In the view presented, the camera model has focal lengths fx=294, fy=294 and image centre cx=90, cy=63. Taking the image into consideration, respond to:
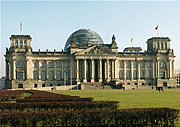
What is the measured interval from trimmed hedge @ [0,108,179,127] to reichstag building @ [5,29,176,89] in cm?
9443

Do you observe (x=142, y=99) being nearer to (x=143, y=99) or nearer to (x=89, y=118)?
(x=143, y=99)

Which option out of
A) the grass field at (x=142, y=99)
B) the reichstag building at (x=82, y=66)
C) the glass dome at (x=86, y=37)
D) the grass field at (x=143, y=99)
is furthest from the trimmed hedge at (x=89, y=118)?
the glass dome at (x=86, y=37)

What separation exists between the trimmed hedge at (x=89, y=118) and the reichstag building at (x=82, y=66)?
9443 cm

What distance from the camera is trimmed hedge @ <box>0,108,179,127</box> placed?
17969mm

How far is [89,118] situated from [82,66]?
10460cm

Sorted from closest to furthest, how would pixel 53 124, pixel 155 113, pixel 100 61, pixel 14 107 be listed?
pixel 53 124, pixel 155 113, pixel 14 107, pixel 100 61

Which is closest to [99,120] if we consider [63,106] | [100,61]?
[63,106]

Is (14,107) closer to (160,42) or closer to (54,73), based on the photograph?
(54,73)

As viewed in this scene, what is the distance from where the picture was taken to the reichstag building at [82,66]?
4756 inches

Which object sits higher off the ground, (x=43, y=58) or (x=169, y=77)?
(x=43, y=58)

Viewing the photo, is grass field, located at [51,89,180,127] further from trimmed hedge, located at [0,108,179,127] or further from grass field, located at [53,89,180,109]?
trimmed hedge, located at [0,108,179,127]

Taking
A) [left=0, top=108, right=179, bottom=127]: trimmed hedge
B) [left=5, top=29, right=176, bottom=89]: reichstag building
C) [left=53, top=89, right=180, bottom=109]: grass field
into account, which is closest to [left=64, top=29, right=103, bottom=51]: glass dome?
[left=5, top=29, right=176, bottom=89]: reichstag building

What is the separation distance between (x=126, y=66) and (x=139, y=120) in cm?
11190

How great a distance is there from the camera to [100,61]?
121 metres
